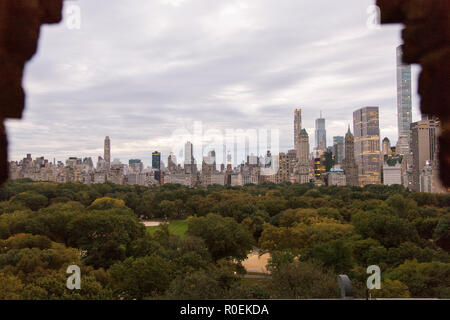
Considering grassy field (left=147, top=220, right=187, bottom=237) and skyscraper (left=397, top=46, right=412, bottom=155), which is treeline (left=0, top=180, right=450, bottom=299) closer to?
skyscraper (left=397, top=46, right=412, bottom=155)

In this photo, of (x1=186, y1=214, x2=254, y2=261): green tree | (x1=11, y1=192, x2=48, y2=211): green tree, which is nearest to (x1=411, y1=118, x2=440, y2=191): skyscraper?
(x1=186, y1=214, x2=254, y2=261): green tree

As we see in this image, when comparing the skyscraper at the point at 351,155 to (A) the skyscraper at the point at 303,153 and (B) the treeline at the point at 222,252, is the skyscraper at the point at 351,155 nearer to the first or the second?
(A) the skyscraper at the point at 303,153

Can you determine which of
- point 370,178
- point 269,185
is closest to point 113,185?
point 269,185

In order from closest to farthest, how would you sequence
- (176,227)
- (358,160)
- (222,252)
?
1. (358,160)
2. (222,252)
3. (176,227)

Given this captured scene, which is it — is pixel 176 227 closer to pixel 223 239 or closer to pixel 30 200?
pixel 30 200

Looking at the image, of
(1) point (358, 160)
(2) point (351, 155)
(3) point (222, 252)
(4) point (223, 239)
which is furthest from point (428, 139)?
(2) point (351, 155)

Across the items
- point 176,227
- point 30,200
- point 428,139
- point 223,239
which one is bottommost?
point 176,227

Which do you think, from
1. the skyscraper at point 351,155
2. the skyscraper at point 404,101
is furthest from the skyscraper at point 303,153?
the skyscraper at point 351,155
